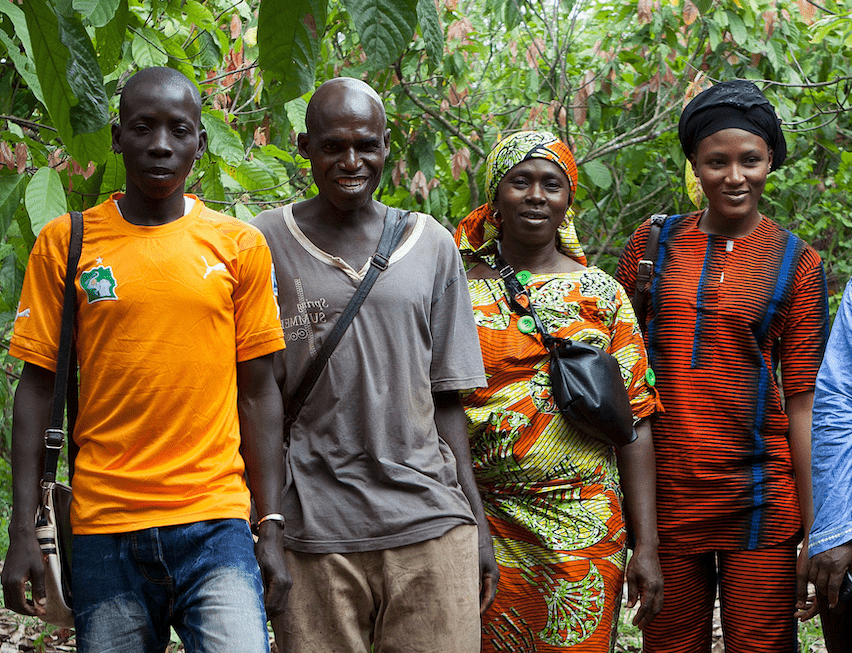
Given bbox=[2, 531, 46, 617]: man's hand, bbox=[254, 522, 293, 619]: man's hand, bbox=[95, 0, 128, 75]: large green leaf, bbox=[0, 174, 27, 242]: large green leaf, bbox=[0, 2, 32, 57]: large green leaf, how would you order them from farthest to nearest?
1. bbox=[0, 174, 27, 242]: large green leaf
2. bbox=[254, 522, 293, 619]: man's hand
3. bbox=[2, 531, 46, 617]: man's hand
4. bbox=[0, 2, 32, 57]: large green leaf
5. bbox=[95, 0, 128, 75]: large green leaf

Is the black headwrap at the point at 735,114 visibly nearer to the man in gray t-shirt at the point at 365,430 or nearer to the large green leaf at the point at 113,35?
the man in gray t-shirt at the point at 365,430

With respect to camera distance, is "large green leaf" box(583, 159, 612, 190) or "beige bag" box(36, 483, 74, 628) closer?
"beige bag" box(36, 483, 74, 628)

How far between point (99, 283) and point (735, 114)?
1.74m

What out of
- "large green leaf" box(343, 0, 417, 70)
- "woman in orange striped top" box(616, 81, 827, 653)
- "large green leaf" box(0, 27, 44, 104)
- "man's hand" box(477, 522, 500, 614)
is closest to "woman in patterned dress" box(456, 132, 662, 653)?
"woman in orange striped top" box(616, 81, 827, 653)

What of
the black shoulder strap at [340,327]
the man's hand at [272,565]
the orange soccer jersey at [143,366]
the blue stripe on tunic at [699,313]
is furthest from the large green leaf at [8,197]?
the blue stripe on tunic at [699,313]

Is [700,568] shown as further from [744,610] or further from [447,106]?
[447,106]

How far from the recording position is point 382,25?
3.37 feet

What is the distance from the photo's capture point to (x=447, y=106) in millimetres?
5359

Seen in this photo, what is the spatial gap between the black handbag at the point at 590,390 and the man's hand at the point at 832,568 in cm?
52

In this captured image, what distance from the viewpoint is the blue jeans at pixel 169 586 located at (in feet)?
6.16

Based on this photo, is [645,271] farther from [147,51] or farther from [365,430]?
[147,51]

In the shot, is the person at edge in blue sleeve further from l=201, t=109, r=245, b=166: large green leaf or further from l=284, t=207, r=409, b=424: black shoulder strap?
l=201, t=109, r=245, b=166: large green leaf

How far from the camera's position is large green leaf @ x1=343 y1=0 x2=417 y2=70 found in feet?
3.35

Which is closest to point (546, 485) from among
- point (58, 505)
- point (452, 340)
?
point (452, 340)
